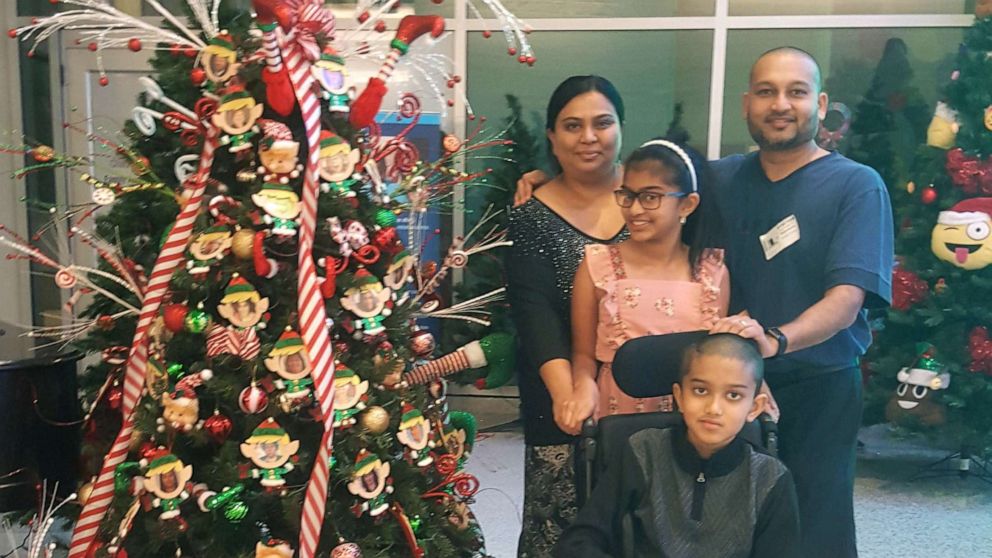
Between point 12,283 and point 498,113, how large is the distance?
2.96 metres

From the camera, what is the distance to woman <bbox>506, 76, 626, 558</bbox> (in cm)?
171

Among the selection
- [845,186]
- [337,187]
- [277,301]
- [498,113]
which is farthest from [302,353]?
[498,113]

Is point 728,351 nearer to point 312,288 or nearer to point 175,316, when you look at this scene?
point 312,288

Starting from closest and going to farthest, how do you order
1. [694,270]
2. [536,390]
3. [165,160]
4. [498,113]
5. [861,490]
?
[694,270] < [536,390] < [165,160] < [861,490] < [498,113]

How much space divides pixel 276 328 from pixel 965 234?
273cm

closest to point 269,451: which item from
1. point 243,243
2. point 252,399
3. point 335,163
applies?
point 252,399

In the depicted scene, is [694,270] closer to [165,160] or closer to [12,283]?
[165,160]

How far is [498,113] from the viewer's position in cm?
387

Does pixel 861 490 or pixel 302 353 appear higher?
pixel 302 353

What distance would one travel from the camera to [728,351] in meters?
1.45

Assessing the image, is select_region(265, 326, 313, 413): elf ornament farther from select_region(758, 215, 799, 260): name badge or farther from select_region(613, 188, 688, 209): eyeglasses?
select_region(758, 215, 799, 260): name badge

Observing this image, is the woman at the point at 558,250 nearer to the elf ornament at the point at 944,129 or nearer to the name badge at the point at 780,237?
the name badge at the point at 780,237

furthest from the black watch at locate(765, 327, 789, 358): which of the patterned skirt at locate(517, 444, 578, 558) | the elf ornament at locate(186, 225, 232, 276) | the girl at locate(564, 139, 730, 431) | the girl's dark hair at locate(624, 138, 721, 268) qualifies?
the elf ornament at locate(186, 225, 232, 276)

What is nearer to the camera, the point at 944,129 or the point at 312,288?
the point at 312,288
